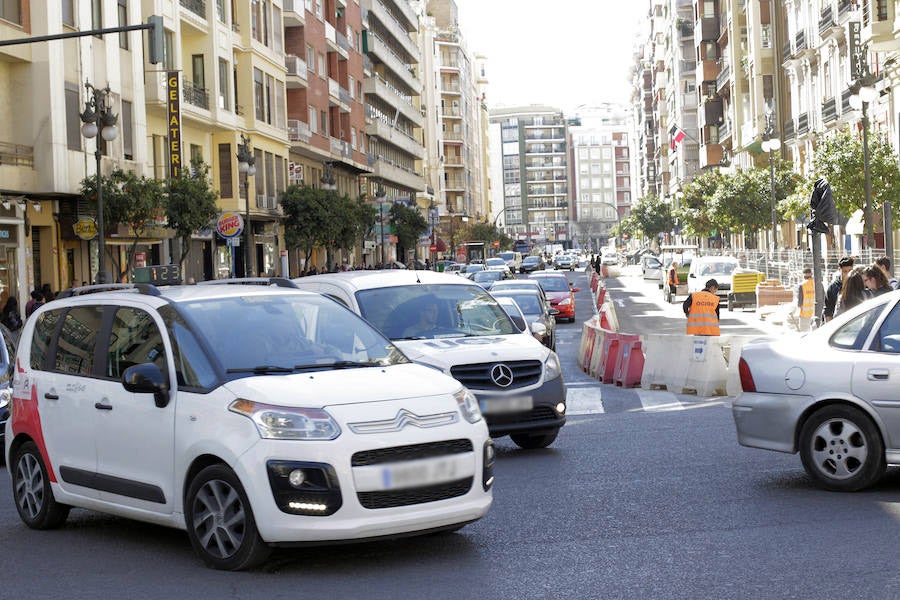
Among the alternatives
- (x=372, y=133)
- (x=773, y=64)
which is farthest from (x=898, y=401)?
(x=372, y=133)

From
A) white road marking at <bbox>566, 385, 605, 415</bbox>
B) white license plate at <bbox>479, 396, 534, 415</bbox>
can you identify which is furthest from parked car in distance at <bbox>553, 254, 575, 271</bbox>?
white license plate at <bbox>479, 396, 534, 415</bbox>

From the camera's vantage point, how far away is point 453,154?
146 metres

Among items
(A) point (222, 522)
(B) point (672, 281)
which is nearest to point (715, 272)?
(B) point (672, 281)

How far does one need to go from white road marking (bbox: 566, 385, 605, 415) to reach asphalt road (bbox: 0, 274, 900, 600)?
523cm

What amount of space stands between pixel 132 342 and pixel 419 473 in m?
2.33

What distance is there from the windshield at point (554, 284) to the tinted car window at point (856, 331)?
29372mm

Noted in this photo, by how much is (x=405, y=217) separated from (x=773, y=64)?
84.0 ft

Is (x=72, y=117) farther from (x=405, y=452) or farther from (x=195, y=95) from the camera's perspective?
(x=405, y=452)

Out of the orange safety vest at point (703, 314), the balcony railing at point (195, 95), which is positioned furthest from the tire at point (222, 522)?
the balcony railing at point (195, 95)

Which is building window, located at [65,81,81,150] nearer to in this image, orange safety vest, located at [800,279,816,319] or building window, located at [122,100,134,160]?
building window, located at [122,100,134,160]

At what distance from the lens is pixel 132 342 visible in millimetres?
8352

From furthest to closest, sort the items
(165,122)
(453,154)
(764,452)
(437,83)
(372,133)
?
(453,154) < (437,83) < (372,133) < (165,122) < (764,452)

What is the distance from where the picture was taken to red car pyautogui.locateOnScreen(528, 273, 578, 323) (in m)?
38.2

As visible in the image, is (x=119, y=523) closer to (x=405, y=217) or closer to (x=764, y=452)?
(x=764, y=452)
